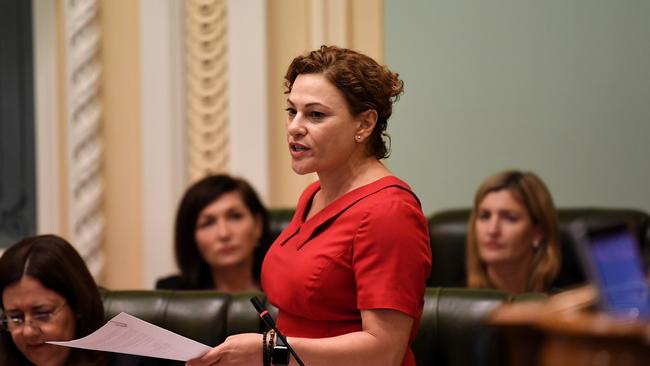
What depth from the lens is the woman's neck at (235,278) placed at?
407 centimetres

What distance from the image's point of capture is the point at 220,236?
13.3 ft

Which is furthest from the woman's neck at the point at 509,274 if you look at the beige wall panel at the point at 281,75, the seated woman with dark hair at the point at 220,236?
the beige wall panel at the point at 281,75

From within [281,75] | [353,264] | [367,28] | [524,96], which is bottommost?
[353,264]

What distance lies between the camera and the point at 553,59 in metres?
4.49

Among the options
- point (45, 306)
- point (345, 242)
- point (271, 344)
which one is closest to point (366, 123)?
point (345, 242)

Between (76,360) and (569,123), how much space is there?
2.55 metres

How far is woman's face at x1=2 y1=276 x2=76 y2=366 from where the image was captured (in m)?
2.82

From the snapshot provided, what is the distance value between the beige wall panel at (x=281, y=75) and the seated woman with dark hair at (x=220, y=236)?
515 mm

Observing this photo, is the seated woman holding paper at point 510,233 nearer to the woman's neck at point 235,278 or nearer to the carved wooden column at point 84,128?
the woman's neck at point 235,278

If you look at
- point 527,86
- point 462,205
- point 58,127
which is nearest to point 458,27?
point 527,86

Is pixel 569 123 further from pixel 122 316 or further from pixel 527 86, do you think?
pixel 122 316

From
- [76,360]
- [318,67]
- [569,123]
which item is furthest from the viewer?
[569,123]

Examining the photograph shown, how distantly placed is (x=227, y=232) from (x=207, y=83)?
3.09 feet

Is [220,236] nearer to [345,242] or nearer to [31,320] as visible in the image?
[31,320]
